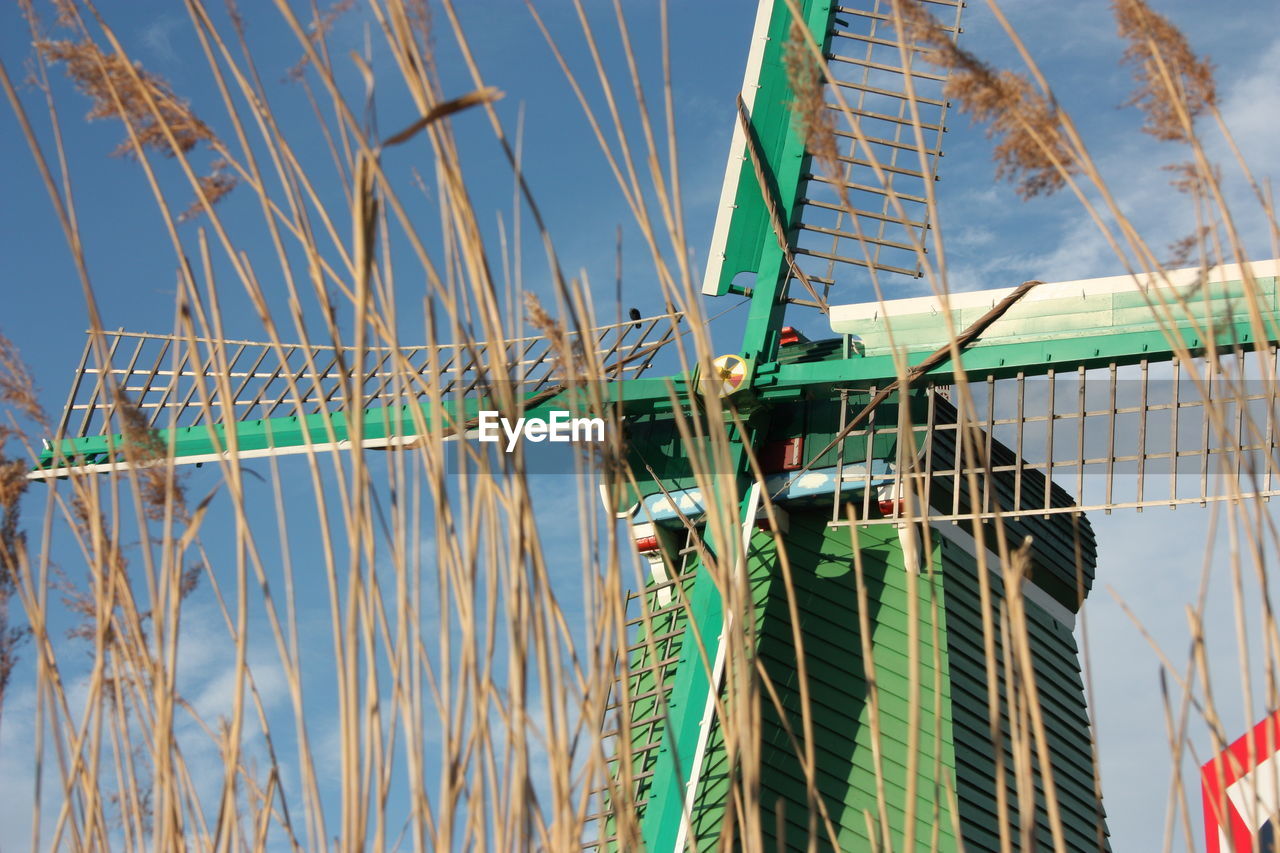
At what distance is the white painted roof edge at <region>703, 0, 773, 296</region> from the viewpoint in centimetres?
728

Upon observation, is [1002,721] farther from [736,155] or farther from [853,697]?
[736,155]

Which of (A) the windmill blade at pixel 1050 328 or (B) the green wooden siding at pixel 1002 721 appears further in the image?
(B) the green wooden siding at pixel 1002 721

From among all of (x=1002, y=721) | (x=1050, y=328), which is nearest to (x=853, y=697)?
(x=1002, y=721)

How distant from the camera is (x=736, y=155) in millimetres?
7426

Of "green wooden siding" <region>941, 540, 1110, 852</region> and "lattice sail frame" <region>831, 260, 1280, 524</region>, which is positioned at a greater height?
"lattice sail frame" <region>831, 260, 1280, 524</region>

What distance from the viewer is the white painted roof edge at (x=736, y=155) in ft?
23.9

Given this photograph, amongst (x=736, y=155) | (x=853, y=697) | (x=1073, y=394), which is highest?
(x=736, y=155)

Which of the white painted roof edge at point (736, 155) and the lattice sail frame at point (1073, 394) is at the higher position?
the white painted roof edge at point (736, 155)

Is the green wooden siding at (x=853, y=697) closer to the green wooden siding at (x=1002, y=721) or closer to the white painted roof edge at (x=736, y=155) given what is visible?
the green wooden siding at (x=1002, y=721)

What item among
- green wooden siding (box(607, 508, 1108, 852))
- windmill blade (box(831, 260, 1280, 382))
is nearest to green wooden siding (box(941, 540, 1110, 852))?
green wooden siding (box(607, 508, 1108, 852))

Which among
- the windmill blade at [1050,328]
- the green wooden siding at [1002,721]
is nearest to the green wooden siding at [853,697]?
the green wooden siding at [1002,721]

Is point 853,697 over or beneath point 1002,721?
over

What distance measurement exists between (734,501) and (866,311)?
5.75 metres

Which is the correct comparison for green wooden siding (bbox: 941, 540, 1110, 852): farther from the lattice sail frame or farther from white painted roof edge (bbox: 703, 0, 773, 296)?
white painted roof edge (bbox: 703, 0, 773, 296)
